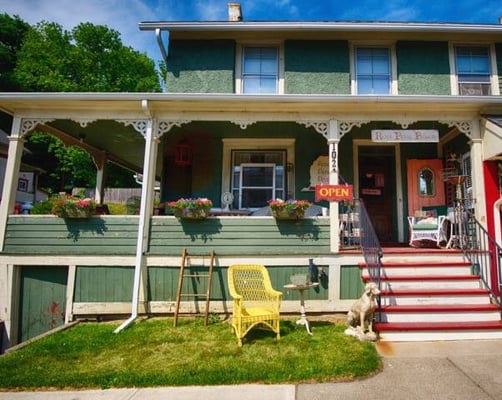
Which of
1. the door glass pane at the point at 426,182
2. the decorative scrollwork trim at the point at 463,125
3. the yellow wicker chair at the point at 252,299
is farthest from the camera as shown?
the door glass pane at the point at 426,182

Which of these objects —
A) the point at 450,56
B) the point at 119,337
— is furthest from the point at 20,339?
the point at 450,56

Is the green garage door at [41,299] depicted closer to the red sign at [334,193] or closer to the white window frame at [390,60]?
Result: the red sign at [334,193]

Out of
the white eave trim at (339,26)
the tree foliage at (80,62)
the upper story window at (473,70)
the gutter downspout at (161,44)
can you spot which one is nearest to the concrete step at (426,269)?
the upper story window at (473,70)

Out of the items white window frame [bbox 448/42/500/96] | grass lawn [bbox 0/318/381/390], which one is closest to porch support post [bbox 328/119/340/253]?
grass lawn [bbox 0/318/381/390]

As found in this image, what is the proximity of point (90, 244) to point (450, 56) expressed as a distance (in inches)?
347

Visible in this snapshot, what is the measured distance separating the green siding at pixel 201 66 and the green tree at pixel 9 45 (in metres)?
20.1

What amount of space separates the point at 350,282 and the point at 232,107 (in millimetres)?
3657

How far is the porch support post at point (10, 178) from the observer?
5.44 metres

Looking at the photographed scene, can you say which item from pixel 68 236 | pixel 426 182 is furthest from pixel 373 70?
pixel 68 236

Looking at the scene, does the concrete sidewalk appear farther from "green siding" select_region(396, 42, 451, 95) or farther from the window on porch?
"green siding" select_region(396, 42, 451, 95)

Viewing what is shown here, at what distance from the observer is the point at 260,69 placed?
302 inches

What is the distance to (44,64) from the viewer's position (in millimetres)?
22891

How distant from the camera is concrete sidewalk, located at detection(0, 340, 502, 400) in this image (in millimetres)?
2877

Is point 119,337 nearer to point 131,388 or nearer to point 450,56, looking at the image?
point 131,388
